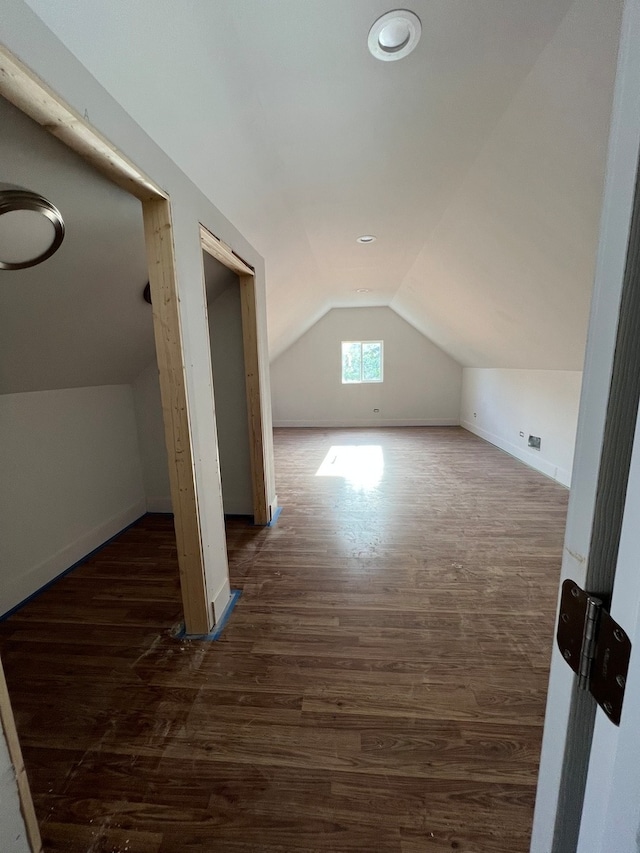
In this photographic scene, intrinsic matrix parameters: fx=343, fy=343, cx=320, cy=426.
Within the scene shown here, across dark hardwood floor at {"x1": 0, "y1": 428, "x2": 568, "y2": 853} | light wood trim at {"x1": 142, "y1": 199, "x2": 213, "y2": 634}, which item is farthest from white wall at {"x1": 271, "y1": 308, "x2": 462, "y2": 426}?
light wood trim at {"x1": 142, "y1": 199, "x2": 213, "y2": 634}

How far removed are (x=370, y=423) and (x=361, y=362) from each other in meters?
1.39

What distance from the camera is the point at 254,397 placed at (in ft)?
9.23

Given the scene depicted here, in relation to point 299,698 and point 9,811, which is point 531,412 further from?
point 9,811

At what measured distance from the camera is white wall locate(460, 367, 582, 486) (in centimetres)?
381

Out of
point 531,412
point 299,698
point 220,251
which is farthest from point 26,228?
point 531,412

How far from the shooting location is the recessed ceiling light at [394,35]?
116cm

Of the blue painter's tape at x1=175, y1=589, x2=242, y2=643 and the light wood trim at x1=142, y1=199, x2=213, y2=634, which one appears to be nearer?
the light wood trim at x1=142, y1=199, x2=213, y2=634

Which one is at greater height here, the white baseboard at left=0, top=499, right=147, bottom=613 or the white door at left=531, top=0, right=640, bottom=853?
the white door at left=531, top=0, right=640, bottom=853

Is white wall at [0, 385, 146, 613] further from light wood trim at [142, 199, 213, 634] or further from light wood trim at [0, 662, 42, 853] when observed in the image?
light wood trim at [0, 662, 42, 853]

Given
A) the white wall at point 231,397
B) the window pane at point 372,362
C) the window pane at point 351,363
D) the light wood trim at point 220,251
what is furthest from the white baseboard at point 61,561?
the window pane at point 372,362

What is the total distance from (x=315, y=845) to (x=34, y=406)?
2.54 metres

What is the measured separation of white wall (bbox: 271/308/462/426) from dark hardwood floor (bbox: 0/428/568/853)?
16.7ft

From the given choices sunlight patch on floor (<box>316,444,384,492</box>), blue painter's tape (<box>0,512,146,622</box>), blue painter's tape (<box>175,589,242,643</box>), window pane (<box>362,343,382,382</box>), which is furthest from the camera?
window pane (<box>362,343,382,382</box>)

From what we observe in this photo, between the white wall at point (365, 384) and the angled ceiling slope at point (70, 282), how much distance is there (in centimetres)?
527
